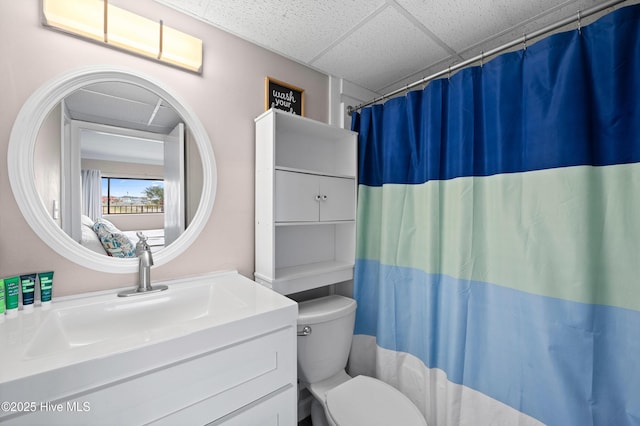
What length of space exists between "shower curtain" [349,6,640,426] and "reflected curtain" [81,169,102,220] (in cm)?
142

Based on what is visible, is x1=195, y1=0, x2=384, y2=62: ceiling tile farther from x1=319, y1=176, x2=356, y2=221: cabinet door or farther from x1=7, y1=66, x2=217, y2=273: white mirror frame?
x1=319, y1=176, x2=356, y2=221: cabinet door

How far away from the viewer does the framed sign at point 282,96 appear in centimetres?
147

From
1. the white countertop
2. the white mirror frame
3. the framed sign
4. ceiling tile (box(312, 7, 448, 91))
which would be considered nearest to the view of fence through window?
the white mirror frame

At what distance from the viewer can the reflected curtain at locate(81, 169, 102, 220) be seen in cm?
106

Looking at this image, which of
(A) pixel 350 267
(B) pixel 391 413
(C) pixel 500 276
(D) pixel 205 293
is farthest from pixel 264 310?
(C) pixel 500 276

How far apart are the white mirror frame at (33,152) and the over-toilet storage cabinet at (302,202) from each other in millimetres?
409

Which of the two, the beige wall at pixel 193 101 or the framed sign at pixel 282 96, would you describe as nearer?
the beige wall at pixel 193 101

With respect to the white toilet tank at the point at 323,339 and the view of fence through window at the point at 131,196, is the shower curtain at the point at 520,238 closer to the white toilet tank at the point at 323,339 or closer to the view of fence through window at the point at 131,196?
the white toilet tank at the point at 323,339

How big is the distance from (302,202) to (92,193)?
92cm

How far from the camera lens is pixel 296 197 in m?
1.40

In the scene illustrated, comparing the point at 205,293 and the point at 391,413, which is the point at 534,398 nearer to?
the point at 391,413

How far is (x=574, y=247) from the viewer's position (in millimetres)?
927

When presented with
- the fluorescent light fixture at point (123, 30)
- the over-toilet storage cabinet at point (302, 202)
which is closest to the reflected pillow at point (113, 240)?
the over-toilet storage cabinet at point (302, 202)

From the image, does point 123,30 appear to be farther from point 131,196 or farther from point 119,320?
point 119,320
